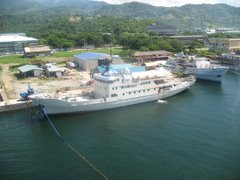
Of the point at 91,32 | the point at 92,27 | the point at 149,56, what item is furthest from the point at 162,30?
→ the point at 149,56

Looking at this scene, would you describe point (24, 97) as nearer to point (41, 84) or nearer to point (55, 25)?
point (41, 84)

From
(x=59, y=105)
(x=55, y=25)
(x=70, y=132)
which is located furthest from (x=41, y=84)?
(x=55, y=25)

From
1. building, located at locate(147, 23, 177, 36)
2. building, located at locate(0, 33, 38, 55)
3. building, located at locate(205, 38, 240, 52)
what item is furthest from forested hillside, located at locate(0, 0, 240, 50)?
building, located at locate(205, 38, 240, 52)

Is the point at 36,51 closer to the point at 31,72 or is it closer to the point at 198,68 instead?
the point at 31,72

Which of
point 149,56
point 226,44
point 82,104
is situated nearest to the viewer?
point 82,104

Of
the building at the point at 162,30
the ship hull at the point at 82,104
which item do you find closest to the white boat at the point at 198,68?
the ship hull at the point at 82,104

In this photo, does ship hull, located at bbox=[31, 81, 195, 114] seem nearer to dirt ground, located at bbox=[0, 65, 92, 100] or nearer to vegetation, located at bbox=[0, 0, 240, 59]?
dirt ground, located at bbox=[0, 65, 92, 100]
